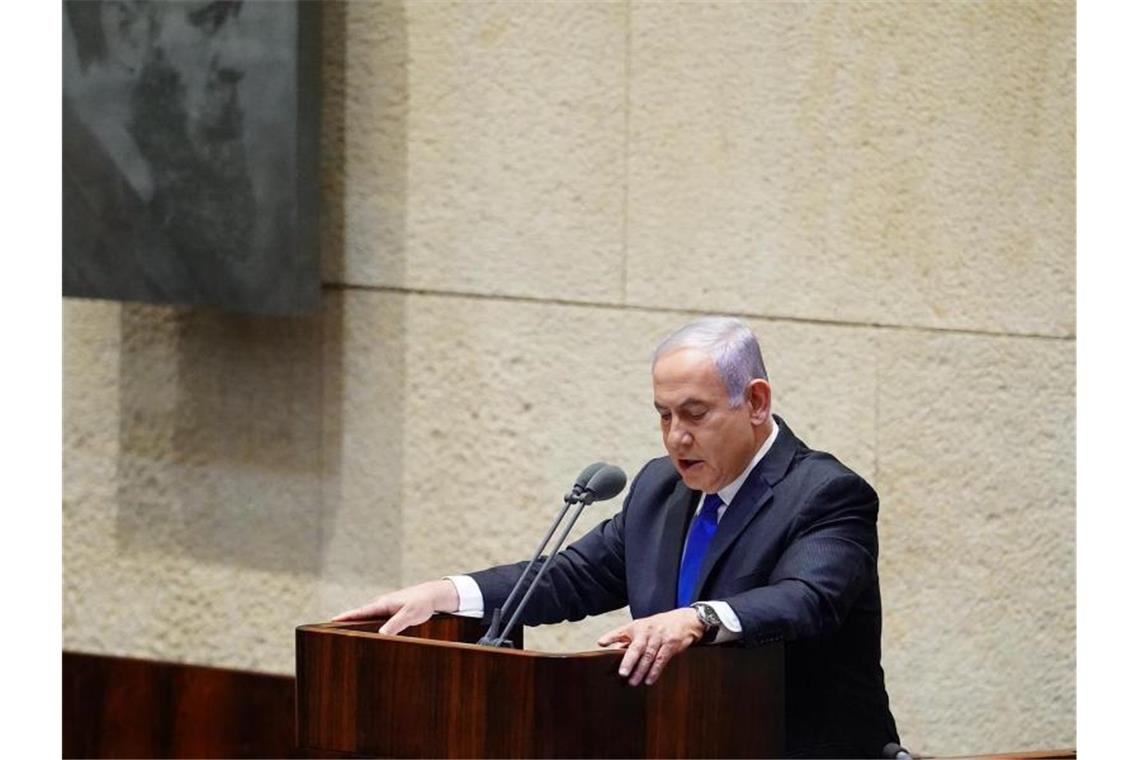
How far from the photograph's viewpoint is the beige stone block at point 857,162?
14.3 ft

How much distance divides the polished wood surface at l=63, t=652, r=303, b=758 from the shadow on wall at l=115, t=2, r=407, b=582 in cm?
30

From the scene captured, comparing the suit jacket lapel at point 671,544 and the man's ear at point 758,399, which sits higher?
the man's ear at point 758,399

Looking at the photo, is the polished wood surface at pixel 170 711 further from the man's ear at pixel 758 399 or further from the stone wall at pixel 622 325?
the man's ear at pixel 758 399

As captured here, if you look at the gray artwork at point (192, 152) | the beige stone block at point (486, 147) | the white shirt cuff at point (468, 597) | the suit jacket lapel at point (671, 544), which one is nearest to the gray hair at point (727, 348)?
the suit jacket lapel at point (671, 544)

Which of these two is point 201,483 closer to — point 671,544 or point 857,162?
point 857,162

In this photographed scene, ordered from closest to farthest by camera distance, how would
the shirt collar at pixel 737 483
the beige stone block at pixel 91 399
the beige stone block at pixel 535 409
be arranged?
the shirt collar at pixel 737 483, the beige stone block at pixel 535 409, the beige stone block at pixel 91 399

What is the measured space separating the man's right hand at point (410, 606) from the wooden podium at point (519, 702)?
64mm

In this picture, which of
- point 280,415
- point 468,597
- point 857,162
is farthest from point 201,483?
point 468,597

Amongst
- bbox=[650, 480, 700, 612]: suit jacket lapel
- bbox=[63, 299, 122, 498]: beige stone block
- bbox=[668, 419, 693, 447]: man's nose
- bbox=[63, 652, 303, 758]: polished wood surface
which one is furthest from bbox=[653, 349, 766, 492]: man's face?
bbox=[63, 299, 122, 498]: beige stone block

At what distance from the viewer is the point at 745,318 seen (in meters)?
4.55

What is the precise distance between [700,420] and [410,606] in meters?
0.53

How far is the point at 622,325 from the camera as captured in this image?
466 centimetres

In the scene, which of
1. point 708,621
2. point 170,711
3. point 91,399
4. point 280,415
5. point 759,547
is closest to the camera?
point 708,621
